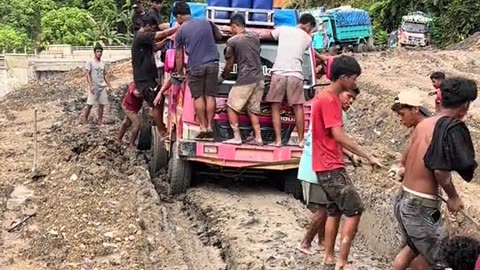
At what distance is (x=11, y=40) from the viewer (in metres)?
49.6

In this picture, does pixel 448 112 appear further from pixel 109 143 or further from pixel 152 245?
pixel 109 143

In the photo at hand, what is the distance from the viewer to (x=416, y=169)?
4.91 meters

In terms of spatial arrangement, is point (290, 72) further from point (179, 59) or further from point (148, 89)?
point (148, 89)

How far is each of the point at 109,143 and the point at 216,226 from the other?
13.3 ft

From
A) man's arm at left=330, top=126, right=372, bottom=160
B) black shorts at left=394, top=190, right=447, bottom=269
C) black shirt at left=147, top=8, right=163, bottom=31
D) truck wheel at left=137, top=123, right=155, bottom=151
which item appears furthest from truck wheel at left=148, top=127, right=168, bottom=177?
black shorts at left=394, top=190, right=447, bottom=269

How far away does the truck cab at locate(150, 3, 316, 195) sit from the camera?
9.05 metres

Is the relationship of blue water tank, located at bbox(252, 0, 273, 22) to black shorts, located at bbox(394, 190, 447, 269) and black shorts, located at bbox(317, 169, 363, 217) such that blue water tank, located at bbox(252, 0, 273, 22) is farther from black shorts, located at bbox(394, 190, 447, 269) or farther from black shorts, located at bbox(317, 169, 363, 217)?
black shorts, located at bbox(394, 190, 447, 269)

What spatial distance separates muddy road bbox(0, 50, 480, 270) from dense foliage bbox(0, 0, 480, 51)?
26.3 metres

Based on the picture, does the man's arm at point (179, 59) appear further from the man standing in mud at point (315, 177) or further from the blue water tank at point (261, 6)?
the man standing in mud at point (315, 177)

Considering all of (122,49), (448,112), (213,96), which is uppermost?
(448,112)

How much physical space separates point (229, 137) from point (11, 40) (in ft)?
143

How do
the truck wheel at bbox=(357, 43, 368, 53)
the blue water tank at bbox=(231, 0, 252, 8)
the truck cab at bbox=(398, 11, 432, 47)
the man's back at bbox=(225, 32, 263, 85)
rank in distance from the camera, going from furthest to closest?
the truck cab at bbox=(398, 11, 432, 47)
the truck wheel at bbox=(357, 43, 368, 53)
the blue water tank at bbox=(231, 0, 252, 8)
the man's back at bbox=(225, 32, 263, 85)

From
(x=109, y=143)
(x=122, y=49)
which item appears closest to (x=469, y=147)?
(x=109, y=143)

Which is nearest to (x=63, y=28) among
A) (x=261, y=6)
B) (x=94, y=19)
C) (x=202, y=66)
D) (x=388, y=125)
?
(x=94, y=19)
